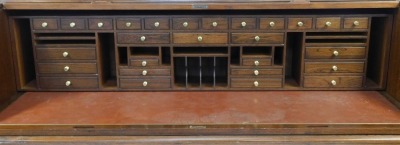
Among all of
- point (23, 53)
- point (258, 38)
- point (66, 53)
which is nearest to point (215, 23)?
point (258, 38)

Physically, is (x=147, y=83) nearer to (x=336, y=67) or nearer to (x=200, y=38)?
(x=200, y=38)

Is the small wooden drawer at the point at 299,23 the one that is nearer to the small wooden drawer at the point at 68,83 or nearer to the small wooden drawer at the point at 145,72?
the small wooden drawer at the point at 145,72

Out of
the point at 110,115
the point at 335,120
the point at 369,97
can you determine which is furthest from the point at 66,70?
the point at 369,97

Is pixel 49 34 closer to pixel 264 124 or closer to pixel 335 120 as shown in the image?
pixel 264 124

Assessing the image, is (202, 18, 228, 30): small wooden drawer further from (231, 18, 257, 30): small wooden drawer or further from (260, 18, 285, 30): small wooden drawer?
(260, 18, 285, 30): small wooden drawer

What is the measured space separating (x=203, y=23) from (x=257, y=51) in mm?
315

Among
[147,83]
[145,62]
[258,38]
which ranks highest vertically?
[258,38]

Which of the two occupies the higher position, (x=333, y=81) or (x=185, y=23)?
(x=185, y=23)

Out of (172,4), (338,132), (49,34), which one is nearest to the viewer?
(338,132)

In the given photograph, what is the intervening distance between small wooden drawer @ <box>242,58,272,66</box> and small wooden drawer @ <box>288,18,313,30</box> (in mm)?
184

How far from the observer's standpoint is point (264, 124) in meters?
1.49

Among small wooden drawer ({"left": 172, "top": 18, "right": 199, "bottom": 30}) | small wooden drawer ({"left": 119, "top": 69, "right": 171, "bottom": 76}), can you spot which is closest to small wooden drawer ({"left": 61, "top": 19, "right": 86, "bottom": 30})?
small wooden drawer ({"left": 119, "top": 69, "right": 171, "bottom": 76})

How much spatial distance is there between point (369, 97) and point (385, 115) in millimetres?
219

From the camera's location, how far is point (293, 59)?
1997 millimetres
